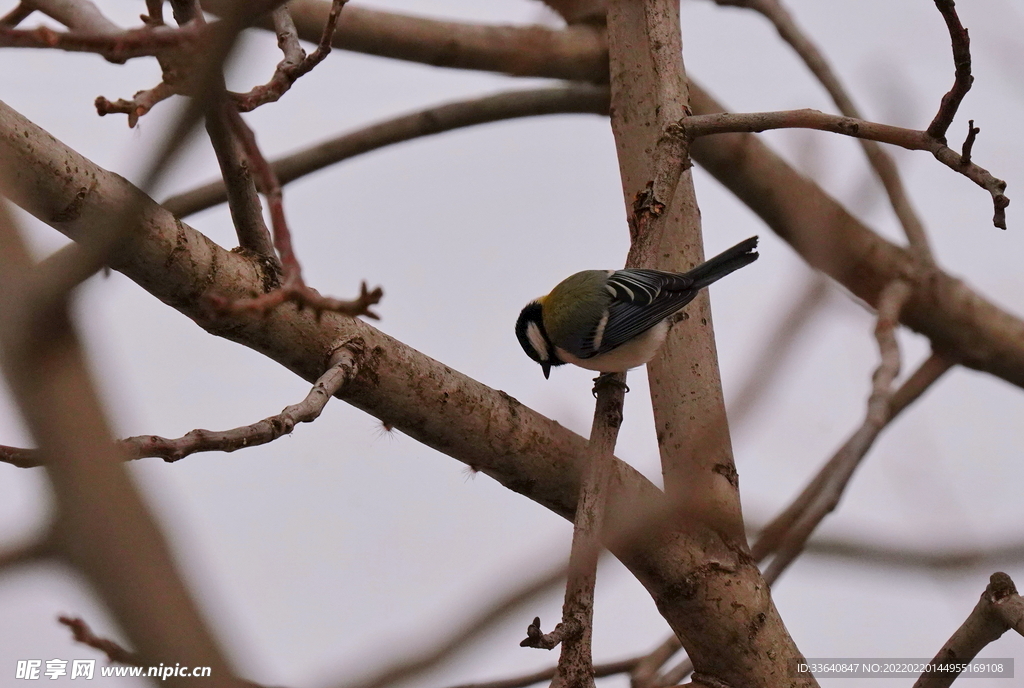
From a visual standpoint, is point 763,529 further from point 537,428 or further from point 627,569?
point 627,569

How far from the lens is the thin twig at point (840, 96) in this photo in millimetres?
4449

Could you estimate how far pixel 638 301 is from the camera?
3109 millimetres

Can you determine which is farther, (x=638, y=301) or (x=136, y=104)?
(x=638, y=301)

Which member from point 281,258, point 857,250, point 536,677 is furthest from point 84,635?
point 857,250

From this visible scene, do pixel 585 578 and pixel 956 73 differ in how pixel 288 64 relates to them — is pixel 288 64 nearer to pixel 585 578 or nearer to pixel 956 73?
pixel 585 578

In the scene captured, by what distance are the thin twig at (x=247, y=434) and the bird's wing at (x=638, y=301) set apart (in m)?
1.09

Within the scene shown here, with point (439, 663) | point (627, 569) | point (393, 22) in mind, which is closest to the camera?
point (439, 663)

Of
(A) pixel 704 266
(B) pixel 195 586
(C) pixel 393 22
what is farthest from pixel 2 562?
(C) pixel 393 22

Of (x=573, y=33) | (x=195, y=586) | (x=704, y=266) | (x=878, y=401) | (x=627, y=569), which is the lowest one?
(x=195, y=586)

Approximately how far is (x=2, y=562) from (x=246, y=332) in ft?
4.18

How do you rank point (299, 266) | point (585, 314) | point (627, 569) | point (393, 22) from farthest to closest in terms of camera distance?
point (393, 22) → point (585, 314) → point (627, 569) → point (299, 266)

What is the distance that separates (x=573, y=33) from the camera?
13.9 feet

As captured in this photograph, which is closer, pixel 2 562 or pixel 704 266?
pixel 2 562

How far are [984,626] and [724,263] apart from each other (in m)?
1.33
